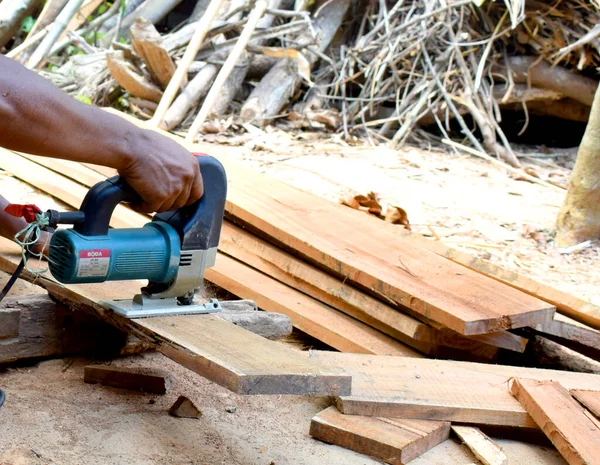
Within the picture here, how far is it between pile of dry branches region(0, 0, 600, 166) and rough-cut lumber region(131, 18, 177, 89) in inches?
0.7

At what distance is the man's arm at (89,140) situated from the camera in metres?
2.05

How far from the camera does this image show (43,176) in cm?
473

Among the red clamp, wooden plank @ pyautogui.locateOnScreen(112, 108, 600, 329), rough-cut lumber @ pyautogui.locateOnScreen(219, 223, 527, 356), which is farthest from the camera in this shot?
wooden plank @ pyautogui.locateOnScreen(112, 108, 600, 329)

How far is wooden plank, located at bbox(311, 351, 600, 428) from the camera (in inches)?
102

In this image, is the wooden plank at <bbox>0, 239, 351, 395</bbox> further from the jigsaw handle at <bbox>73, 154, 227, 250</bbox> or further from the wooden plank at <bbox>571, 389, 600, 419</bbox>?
the wooden plank at <bbox>571, 389, 600, 419</bbox>

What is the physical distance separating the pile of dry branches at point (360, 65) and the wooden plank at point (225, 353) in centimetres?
450

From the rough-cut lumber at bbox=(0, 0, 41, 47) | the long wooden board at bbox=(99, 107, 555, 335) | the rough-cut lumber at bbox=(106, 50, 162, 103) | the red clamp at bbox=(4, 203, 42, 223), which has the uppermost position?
the rough-cut lumber at bbox=(0, 0, 41, 47)

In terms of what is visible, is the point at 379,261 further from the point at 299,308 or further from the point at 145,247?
the point at 145,247

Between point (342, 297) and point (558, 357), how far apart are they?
99 centimetres

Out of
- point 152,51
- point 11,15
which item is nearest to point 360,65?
point 152,51

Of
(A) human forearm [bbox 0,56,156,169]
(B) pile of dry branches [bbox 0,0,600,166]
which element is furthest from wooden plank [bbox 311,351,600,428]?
(B) pile of dry branches [bbox 0,0,600,166]

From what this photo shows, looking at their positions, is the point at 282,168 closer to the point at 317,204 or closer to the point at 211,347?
the point at 317,204

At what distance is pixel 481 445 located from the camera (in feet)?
8.41

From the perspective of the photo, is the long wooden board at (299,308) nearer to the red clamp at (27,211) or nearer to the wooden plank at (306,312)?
the wooden plank at (306,312)
